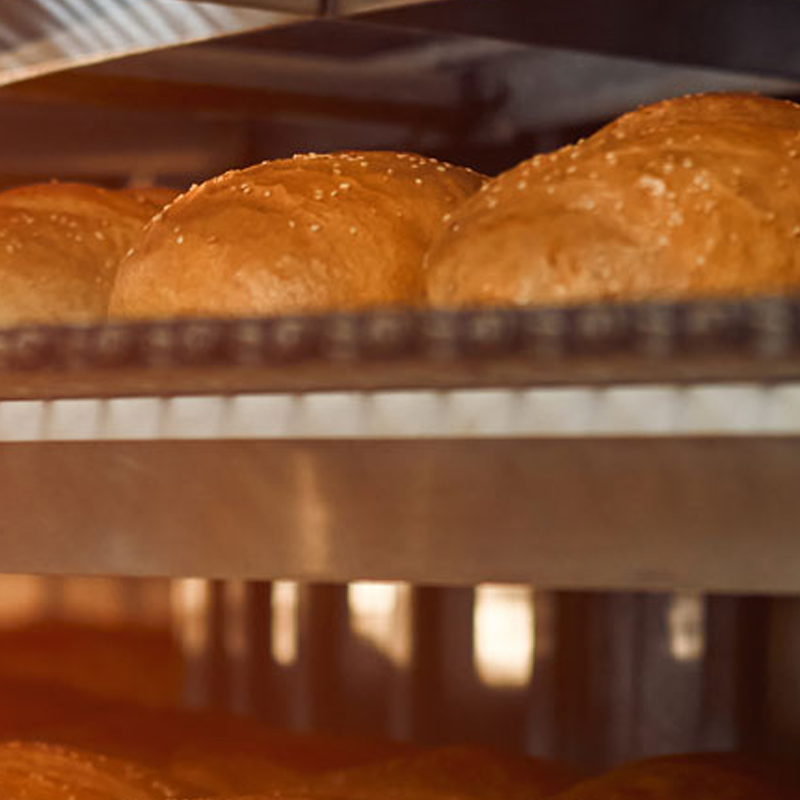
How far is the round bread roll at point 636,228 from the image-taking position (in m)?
1.08

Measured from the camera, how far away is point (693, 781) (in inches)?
52.9

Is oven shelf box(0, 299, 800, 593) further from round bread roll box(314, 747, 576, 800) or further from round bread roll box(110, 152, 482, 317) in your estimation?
round bread roll box(314, 747, 576, 800)

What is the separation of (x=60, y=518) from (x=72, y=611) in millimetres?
1012

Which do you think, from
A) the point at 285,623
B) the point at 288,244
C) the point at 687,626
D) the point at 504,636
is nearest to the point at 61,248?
the point at 288,244

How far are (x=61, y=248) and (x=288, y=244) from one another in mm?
400

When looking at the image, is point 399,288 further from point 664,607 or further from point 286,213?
point 664,607

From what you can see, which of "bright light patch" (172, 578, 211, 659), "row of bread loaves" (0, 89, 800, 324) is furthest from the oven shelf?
"bright light patch" (172, 578, 211, 659)

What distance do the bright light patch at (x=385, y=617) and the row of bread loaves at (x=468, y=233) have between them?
1.39 feet

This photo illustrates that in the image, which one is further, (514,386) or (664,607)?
(664,607)

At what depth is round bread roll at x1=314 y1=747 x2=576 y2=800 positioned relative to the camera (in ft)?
4.69

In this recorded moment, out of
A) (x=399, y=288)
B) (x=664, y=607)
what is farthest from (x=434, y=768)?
(x=399, y=288)

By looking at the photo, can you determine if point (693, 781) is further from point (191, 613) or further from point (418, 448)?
point (191, 613)

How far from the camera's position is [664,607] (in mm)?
1495

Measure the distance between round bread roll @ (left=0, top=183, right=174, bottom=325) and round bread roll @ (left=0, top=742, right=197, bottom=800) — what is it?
1.46ft
